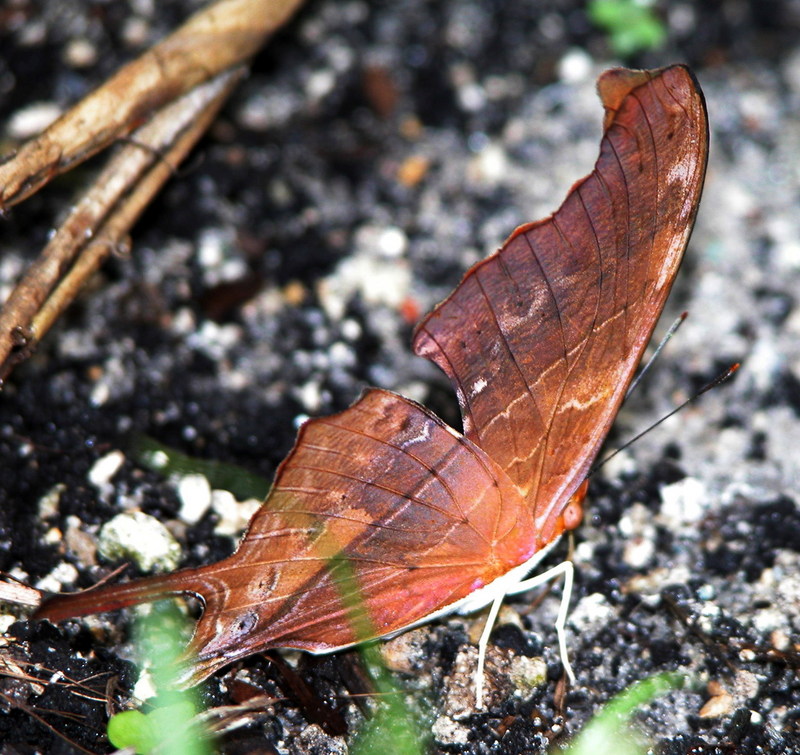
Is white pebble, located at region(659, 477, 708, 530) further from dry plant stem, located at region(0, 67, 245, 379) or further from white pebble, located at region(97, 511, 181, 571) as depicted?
dry plant stem, located at region(0, 67, 245, 379)

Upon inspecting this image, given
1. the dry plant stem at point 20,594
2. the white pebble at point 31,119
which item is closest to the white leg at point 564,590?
the dry plant stem at point 20,594

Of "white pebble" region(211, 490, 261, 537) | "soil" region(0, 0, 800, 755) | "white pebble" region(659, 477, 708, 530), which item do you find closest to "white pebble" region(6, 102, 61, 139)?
"soil" region(0, 0, 800, 755)

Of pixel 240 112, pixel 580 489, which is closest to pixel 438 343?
pixel 580 489

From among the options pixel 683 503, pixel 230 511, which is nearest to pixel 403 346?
pixel 230 511

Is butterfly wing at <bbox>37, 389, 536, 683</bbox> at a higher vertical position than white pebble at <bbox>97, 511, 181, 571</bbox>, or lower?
lower

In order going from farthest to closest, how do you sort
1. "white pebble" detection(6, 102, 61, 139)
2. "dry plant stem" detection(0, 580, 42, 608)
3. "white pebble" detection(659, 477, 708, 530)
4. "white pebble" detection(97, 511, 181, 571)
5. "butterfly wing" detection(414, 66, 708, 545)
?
1. "white pebble" detection(6, 102, 61, 139)
2. "white pebble" detection(659, 477, 708, 530)
3. "white pebble" detection(97, 511, 181, 571)
4. "dry plant stem" detection(0, 580, 42, 608)
5. "butterfly wing" detection(414, 66, 708, 545)

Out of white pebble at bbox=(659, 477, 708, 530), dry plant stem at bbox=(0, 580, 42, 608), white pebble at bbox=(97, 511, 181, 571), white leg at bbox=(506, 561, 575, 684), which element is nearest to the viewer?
A: dry plant stem at bbox=(0, 580, 42, 608)

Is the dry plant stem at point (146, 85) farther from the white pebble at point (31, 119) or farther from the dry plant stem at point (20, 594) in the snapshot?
the dry plant stem at point (20, 594)

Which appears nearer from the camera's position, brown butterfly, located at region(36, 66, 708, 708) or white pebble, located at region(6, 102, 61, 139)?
brown butterfly, located at region(36, 66, 708, 708)
